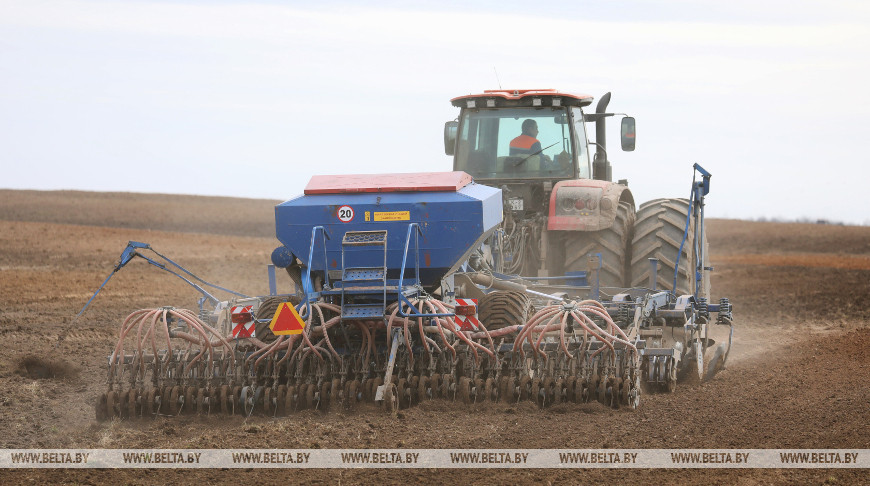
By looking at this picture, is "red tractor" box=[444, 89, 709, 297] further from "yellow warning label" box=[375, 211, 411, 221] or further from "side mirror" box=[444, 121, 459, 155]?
"yellow warning label" box=[375, 211, 411, 221]

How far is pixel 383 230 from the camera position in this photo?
7.85 m

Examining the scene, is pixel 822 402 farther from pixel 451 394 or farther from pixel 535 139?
pixel 535 139

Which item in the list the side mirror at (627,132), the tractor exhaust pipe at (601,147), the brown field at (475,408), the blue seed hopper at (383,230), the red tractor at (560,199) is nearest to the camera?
the brown field at (475,408)

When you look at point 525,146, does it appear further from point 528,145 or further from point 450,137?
point 450,137

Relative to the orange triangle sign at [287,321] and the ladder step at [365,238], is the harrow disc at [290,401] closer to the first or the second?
the orange triangle sign at [287,321]

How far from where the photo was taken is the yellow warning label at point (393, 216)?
7.82m

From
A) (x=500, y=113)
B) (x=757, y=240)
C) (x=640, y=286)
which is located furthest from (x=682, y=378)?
(x=757, y=240)

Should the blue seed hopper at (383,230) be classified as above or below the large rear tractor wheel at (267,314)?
above

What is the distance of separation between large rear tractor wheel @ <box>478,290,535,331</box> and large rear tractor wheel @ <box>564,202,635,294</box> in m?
1.74

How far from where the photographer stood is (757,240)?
112ft

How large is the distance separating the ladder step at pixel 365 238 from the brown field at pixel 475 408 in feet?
4.10

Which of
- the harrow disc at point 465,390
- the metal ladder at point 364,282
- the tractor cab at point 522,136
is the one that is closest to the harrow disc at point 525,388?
the harrow disc at point 465,390

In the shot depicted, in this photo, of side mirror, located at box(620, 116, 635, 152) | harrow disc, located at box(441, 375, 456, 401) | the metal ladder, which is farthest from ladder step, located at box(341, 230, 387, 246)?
side mirror, located at box(620, 116, 635, 152)

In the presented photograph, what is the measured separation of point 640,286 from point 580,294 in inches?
27.2
